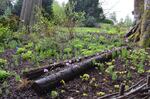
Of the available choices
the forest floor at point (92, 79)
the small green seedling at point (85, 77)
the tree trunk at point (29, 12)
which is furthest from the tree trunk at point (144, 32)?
the tree trunk at point (29, 12)

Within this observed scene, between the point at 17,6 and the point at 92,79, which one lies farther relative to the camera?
→ the point at 17,6

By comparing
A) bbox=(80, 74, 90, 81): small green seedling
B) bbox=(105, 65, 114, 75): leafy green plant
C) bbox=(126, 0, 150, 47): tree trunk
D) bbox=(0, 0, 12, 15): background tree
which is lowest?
bbox=(80, 74, 90, 81): small green seedling

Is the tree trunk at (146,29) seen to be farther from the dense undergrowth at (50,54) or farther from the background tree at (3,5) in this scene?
the background tree at (3,5)

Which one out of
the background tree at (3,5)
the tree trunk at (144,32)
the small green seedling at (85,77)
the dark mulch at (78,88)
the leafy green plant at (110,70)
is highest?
the background tree at (3,5)

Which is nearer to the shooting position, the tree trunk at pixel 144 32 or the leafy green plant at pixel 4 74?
the leafy green plant at pixel 4 74

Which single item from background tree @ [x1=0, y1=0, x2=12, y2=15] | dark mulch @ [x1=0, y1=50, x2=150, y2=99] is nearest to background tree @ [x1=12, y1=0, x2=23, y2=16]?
background tree @ [x1=0, y1=0, x2=12, y2=15]

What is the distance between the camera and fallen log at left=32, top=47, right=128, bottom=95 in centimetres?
518

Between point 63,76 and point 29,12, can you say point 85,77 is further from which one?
point 29,12

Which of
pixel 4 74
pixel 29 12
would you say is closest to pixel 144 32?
pixel 4 74

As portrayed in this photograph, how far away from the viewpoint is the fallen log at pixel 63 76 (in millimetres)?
5184

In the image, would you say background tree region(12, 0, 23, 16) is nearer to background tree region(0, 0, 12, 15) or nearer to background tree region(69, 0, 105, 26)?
background tree region(0, 0, 12, 15)

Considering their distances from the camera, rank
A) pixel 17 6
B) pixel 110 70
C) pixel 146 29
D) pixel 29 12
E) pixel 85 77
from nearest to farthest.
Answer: pixel 85 77 < pixel 110 70 < pixel 146 29 < pixel 29 12 < pixel 17 6

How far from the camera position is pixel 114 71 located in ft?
20.0

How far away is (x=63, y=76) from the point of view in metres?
5.55
